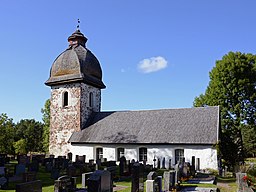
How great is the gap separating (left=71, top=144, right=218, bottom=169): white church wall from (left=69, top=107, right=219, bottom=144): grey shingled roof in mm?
492

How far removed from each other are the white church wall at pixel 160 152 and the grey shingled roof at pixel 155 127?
492mm

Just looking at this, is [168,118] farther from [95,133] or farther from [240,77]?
[240,77]

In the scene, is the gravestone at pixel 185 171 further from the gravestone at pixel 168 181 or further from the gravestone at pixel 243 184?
the gravestone at pixel 243 184

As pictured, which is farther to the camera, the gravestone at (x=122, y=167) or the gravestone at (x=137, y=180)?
the gravestone at (x=122, y=167)

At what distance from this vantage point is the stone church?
19.2m

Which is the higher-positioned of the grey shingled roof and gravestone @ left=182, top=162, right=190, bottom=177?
the grey shingled roof

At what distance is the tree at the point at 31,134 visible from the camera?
46031mm

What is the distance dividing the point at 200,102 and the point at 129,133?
10.5 meters

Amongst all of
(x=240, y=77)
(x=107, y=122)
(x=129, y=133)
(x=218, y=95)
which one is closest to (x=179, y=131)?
(x=129, y=133)

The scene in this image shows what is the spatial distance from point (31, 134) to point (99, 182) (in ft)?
160

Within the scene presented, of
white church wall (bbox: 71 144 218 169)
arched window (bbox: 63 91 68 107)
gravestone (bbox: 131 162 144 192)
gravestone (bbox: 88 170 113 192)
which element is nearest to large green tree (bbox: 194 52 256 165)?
white church wall (bbox: 71 144 218 169)

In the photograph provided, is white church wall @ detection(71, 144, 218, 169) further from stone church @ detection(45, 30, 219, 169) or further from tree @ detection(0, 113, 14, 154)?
tree @ detection(0, 113, 14, 154)

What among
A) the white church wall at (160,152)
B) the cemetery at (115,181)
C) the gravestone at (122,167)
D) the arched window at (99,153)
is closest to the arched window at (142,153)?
the white church wall at (160,152)

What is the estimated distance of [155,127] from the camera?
21.3 m
